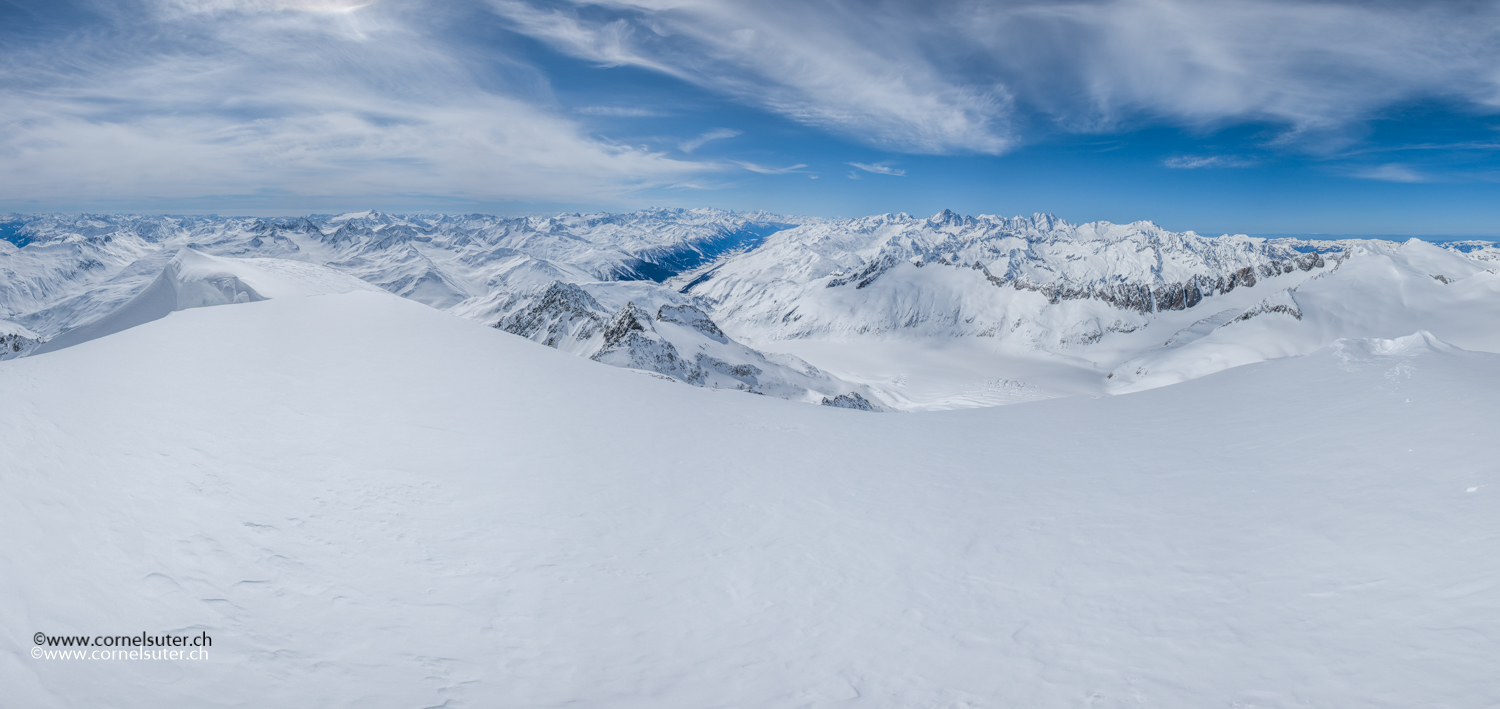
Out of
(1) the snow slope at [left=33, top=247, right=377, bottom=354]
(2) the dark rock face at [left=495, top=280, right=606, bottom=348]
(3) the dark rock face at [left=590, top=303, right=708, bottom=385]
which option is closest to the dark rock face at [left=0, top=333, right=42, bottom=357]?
(1) the snow slope at [left=33, top=247, right=377, bottom=354]

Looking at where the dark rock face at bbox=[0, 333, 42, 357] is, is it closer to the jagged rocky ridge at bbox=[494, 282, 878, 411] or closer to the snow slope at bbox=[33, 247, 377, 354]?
the snow slope at bbox=[33, 247, 377, 354]

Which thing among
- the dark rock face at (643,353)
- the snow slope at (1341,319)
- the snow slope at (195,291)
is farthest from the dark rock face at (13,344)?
the snow slope at (1341,319)

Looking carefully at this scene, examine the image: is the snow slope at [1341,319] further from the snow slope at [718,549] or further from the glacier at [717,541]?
the snow slope at [718,549]

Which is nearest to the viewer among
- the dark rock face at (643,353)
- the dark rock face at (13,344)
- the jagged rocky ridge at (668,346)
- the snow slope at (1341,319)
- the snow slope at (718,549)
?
the snow slope at (718,549)

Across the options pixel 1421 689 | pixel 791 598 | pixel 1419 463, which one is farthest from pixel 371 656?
pixel 1419 463

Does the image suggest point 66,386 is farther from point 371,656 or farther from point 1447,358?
point 1447,358

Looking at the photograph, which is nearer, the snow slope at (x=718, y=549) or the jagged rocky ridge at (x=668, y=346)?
the snow slope at (x=718, y=549)

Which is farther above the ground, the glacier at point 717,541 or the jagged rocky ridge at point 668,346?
the glacier at point 717,541

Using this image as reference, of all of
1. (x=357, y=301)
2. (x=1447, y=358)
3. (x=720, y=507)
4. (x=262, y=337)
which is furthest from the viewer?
(x=357, y=301)

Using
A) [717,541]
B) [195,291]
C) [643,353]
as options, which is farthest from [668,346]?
[717,541]

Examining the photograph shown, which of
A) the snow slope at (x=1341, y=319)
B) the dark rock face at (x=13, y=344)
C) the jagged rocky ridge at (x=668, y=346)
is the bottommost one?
the dark rock face at (x=13, y=344)
